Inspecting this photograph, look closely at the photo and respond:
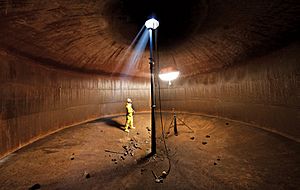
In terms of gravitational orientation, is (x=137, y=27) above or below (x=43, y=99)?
above

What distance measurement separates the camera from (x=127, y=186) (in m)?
3.10

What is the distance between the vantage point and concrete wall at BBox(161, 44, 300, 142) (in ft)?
14.7

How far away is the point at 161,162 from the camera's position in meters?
4.19

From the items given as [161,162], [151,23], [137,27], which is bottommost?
[161,162]

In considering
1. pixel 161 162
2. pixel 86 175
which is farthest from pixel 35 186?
pixel 161 162

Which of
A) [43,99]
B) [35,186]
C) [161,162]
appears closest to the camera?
[35,186]

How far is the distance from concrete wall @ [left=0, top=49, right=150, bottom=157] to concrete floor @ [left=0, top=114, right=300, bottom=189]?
0.59 m

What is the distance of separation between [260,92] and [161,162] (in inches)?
184

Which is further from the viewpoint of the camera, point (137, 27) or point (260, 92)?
point (260, 92)

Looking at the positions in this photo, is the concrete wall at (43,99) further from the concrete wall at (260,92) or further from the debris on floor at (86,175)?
the concrete wall at (260,92)

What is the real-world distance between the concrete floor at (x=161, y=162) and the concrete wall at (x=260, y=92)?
554mm

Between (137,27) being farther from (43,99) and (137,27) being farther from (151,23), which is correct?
(43,99)

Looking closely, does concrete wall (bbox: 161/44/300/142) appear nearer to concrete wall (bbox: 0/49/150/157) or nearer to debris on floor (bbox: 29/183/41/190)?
concrete wall (bbox: 0/49/150/157)

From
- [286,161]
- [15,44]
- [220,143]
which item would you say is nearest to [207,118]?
[220,143]
